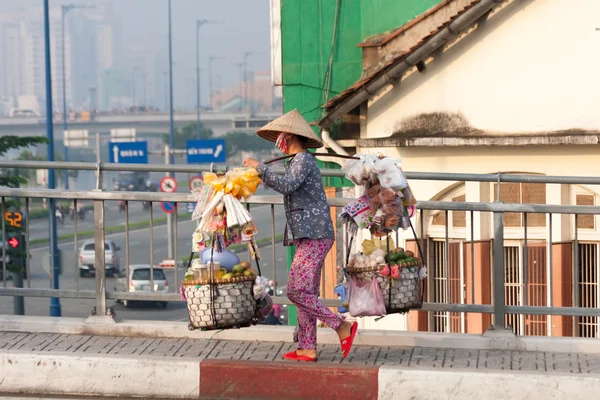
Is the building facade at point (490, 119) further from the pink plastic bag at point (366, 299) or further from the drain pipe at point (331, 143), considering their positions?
the pink plastic bag at point (366, 299)

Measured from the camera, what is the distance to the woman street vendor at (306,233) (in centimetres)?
757

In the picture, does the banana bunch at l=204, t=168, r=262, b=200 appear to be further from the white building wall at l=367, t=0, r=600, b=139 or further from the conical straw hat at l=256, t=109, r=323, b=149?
the white building wall at l=367, t=0, r=600, b=139

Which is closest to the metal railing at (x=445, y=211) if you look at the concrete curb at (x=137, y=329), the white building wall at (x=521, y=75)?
the concrete curb at (x=137, y=329)

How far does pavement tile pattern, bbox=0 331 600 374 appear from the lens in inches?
302

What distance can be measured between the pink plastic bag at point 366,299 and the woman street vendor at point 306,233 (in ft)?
0.42

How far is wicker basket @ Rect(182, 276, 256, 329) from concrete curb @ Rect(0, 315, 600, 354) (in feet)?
3.50

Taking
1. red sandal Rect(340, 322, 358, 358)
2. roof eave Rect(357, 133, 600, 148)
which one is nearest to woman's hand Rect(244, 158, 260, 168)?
red sandal Rect(340, 322, 358, 358)

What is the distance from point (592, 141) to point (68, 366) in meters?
8.90

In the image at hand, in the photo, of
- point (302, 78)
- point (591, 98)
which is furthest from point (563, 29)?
point (302, 78)

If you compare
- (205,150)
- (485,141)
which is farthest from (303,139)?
(205,150)

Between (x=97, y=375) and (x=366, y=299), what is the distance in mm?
1889

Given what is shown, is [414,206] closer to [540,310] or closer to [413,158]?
[540,310]

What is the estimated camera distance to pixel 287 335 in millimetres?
8453

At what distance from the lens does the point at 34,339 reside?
28.1ft
